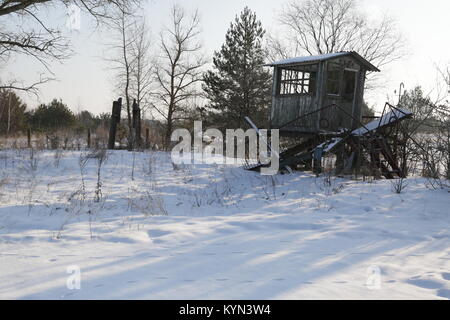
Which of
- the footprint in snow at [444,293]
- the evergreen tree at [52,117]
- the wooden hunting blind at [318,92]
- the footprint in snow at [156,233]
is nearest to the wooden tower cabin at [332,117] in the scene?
the wooden hunting blind at [318,92]

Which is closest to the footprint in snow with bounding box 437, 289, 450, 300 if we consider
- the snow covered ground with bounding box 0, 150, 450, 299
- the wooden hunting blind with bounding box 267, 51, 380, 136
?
the snow covered ground with bounding box 0, 150, 450, 299

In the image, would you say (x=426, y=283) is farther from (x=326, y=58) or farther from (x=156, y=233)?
(x=326, y=58)

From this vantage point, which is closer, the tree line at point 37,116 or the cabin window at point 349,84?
the cabin window at point 349,84

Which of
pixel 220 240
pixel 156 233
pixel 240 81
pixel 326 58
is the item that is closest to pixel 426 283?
pixel 220 240

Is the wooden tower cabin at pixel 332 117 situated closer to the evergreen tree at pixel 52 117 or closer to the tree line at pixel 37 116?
the tree line at pixel 37 116

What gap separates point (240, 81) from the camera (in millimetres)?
28047

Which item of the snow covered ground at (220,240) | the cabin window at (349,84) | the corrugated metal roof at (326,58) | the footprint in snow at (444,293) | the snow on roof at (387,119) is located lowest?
the footprint in snow at (444,293)

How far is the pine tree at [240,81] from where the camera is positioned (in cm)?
2778

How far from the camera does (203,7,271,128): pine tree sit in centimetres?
2778

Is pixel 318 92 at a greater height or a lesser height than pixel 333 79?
lesser

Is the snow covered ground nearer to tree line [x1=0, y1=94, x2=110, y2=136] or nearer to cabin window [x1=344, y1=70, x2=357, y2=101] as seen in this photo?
cabin window [x1=344, y1=70, x2=357, y2=101]

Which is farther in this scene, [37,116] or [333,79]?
[37,116]

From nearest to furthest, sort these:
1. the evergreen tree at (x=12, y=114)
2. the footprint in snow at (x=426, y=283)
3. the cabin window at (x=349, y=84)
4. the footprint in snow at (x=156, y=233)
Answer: the footprint in snow at (x=426, y=283)
the footprint in snow at (x=156, y=233)
the cabin window at (x=349, y=84)
the evergreen tree at (x=12, y=114)

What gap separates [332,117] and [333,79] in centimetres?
140
